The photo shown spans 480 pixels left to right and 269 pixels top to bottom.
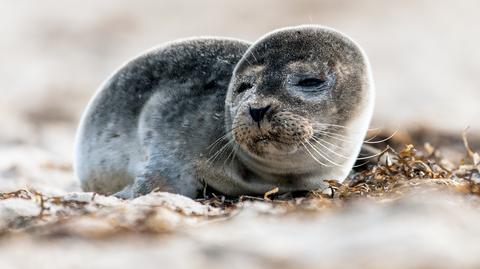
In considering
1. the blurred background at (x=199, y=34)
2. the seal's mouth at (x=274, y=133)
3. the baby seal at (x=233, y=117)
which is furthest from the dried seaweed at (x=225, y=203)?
the blurred background at (x=199, y=34)

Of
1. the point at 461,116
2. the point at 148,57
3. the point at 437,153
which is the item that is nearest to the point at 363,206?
the point at 148,57

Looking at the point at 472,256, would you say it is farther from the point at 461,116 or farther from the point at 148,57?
the point at 461,116

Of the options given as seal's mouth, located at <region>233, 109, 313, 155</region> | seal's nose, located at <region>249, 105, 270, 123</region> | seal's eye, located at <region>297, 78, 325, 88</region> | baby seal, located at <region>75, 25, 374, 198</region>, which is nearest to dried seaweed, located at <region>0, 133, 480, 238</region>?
baby seal, located at <region>75, 25, 374, 198</region>

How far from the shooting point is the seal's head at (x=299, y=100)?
15.4ft

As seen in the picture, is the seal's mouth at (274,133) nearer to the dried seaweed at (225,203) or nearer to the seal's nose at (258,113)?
the seal's nose at (258,113)

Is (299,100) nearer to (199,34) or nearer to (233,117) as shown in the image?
(233,117)

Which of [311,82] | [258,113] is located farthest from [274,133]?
[311,82]

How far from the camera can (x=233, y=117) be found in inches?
199

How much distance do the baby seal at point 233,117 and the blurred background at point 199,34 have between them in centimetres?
442

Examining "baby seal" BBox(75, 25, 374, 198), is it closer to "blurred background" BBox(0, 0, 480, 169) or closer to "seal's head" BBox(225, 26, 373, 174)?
"seal's head" BBox(225, 26, 373, 174)

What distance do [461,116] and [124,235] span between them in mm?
8778

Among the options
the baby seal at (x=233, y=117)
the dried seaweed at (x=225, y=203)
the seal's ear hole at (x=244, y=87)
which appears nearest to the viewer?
the dried seaweed at (x=225, y=203)

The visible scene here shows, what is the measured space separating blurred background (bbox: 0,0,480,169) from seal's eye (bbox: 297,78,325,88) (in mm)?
5508

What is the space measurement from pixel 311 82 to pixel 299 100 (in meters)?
0.16
